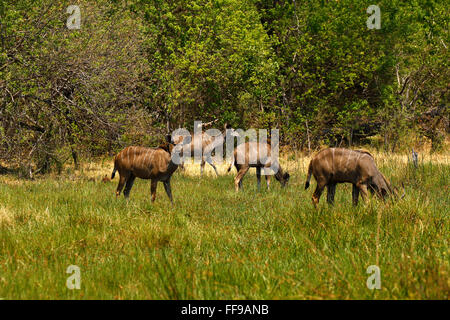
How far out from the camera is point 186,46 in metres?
19.2

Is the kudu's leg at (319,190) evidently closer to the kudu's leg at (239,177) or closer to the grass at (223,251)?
the grass at (223,251)

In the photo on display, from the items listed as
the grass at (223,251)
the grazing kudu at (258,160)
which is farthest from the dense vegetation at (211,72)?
the grass at (223,251)

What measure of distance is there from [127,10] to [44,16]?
17.4ft

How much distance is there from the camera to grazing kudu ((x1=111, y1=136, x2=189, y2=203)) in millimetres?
10570

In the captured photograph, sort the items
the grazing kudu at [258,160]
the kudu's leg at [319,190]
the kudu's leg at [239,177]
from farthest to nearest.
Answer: the grazing kudu at [258,160], the kudu's leg at [239,177], the kudu's leg at [319,190]

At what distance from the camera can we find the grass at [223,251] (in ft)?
13.6

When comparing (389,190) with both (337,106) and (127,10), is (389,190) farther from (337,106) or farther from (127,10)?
(337,106)

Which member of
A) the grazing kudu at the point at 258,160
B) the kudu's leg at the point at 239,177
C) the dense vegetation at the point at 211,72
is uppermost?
the dense vegetation at the point at 211,72

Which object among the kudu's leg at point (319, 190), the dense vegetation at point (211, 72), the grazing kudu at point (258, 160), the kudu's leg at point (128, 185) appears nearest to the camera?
the kudu's leg at point (319, 190)

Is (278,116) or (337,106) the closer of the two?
(278,116)

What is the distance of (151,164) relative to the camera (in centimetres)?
1062

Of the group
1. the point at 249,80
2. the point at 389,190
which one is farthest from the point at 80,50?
the point at 389,190

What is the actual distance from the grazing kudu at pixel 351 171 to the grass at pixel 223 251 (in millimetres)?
1392

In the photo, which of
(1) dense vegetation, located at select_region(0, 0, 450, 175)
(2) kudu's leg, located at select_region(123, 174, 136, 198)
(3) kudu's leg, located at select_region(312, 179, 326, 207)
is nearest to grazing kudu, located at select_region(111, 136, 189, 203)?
(2) kudu's leg, located at select_region(123, 174, 136, 198)
